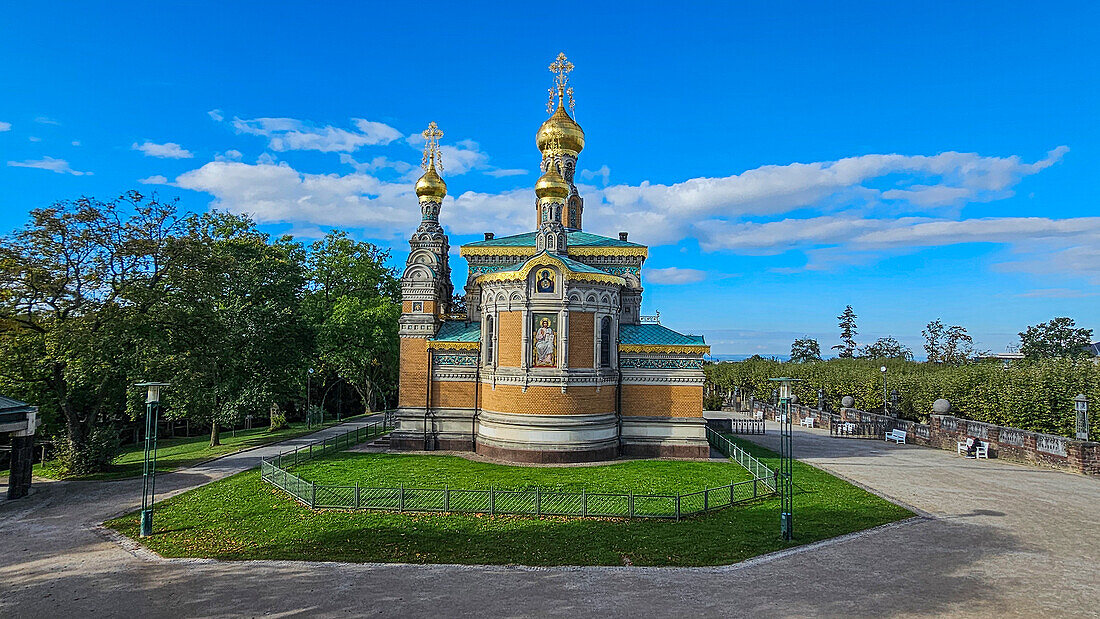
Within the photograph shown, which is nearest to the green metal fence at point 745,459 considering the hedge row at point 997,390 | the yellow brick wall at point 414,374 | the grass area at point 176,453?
the yellow brick wall at point 414,374

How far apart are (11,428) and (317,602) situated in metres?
13.8

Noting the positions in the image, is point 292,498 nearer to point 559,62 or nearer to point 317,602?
point 317,602

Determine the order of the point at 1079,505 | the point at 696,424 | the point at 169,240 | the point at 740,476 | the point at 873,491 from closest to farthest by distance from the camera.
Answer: the point at 1079,505
the point at 873,491
the point at 740,476
the point at 169,240
the point at 696,424

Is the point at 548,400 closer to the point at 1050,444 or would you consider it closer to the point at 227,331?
the point at 227,331

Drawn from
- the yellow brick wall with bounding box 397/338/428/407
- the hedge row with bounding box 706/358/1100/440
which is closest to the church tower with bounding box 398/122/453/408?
the yellow brick wall with bounding box 397/338/428/407

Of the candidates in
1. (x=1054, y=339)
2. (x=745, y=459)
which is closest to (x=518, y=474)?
(x=745, y=459)

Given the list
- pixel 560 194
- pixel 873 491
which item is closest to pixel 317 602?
pixel 873 491

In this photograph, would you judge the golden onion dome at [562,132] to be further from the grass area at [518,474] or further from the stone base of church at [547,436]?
the grass area at [518,474]

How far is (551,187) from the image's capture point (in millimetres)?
26031

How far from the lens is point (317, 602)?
10.5m

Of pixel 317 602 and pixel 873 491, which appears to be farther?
pixel 873 491

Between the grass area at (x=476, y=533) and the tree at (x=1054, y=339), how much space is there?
61962mm

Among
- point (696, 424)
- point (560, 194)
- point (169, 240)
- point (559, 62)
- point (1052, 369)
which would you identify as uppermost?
point (559, 62)

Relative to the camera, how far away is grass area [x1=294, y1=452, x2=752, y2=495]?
62.0 ft
